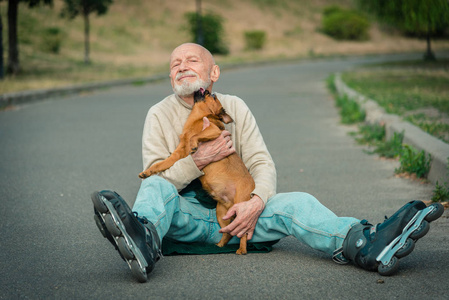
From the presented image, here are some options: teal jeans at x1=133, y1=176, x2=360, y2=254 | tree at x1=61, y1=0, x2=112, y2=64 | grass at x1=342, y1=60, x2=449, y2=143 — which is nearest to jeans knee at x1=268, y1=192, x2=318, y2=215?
teal jeans at x1=133, y1=176, x2=360, y2=254

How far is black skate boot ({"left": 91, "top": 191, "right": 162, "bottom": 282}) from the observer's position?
3.04m

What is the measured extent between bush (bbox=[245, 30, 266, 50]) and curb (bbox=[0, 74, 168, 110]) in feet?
87.3

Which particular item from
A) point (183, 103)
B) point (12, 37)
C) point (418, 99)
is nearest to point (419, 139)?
point (183, 103)

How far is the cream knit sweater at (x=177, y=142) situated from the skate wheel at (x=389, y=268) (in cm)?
78

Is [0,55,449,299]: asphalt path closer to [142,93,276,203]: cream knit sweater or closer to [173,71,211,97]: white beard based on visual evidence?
[142,93,276,203]: cream knit sweater

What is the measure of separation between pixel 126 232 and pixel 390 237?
135 centimetres

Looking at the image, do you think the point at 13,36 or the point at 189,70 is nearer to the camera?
the point at 189,70

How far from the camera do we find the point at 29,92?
1445 cm

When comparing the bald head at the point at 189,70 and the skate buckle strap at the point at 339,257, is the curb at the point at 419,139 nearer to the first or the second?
the skate buckle strap at the point at 339,257

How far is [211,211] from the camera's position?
12.7ft

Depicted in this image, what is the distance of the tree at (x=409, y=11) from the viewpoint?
18.3 meters

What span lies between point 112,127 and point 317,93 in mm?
7281

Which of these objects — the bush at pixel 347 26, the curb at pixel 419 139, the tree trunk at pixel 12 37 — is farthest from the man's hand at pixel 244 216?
the bush at pixel 347 26

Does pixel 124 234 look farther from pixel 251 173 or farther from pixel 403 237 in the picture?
pixel 403 237
